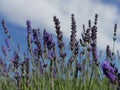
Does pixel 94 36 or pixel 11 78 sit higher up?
pixel 94 36

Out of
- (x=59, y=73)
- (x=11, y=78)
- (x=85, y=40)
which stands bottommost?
(x=11, y=78)

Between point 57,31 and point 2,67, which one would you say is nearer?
point 57,31

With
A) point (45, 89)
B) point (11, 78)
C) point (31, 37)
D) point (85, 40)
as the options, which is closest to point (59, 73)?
point (45, 89)

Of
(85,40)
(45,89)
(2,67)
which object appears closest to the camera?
(45,89)

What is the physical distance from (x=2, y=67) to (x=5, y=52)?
37 centimetres

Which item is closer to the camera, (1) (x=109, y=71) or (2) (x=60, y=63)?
(1) (x=109, y=71)

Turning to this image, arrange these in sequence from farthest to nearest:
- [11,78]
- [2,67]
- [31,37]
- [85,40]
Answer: [2,67] < [11,78] < [31,37] < [85,40]

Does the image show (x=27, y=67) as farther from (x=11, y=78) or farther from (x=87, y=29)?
(x=11, y=78)

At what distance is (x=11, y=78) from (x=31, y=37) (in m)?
1.01

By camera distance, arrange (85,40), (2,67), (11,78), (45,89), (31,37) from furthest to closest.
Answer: (2,67) < (11,78) < (31,37) < (85,40) < (45,89)

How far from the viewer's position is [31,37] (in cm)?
511

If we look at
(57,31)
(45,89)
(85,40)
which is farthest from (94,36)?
(45,89)

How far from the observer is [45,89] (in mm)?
4309

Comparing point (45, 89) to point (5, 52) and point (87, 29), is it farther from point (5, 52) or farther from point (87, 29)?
point (5, 52)
